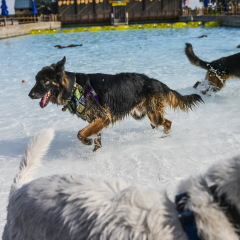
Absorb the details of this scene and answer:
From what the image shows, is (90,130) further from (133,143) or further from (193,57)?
(193,57)

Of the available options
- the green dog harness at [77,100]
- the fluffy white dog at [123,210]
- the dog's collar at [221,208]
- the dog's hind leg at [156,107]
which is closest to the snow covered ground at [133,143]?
the dog's hind leg at [156,107]

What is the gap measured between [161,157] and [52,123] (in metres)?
2.70

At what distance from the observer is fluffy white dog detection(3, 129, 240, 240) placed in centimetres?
117

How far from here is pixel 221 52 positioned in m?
14.7

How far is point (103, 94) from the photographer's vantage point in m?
4.27

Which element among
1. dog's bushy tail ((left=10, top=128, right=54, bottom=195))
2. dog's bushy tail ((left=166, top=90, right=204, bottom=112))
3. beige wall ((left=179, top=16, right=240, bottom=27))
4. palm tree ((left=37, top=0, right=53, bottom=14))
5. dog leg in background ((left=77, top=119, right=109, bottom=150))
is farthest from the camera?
palm tree ((left=37, top=0, right=53, bottom=14))

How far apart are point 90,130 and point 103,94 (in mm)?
587

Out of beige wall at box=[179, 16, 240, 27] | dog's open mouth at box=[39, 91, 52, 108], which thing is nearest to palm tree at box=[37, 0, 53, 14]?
beige wall at box=[179, 16, 240, 27]

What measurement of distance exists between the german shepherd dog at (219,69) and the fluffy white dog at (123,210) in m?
6.06

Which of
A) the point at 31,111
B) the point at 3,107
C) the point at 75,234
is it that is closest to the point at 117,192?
Answer: the point at 75,234

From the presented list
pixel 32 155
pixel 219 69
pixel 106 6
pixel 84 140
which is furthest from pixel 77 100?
pixel 106 6

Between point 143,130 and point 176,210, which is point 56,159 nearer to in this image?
point 143,130

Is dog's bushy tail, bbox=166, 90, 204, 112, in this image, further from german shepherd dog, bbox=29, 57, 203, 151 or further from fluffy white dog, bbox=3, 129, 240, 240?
fluffy white dog, bbox=3, 129, 240, 240

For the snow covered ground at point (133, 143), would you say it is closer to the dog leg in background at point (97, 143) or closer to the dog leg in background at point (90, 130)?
the dog leg in background at point (97, 143)
